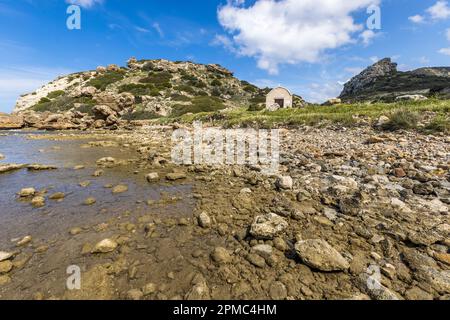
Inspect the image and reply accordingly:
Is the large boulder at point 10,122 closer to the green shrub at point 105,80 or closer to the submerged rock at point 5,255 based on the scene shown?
the green shrub at point 105,80

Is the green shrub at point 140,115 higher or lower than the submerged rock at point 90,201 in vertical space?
higher

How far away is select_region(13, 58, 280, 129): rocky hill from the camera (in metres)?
31.8

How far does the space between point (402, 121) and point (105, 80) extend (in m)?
57.4

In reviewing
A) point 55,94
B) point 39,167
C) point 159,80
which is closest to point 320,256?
point 39,167

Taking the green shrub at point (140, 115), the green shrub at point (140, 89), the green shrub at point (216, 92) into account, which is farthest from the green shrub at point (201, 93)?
the green shrub at point (140, 115)

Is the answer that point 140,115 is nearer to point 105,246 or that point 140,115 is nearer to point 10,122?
point 10,122

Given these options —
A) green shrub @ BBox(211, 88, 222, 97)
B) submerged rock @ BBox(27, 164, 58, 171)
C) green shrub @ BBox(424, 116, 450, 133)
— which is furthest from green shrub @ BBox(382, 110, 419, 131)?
green shrub @ BBox(211, 88, 222, 97)

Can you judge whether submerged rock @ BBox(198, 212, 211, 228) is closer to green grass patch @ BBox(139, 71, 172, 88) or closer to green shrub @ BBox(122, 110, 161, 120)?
green shrub @ BBox(122, 110, 161, 120)

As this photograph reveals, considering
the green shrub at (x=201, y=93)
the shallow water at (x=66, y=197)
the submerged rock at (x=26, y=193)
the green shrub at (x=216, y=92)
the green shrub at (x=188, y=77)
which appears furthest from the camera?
the green shrub at (x=188, y=77)

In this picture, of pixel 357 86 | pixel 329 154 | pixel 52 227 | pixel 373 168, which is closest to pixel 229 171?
pixel 329 154

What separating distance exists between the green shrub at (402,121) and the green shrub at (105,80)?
52.1 m

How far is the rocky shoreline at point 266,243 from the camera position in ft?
7.65

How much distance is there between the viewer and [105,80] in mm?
50875
